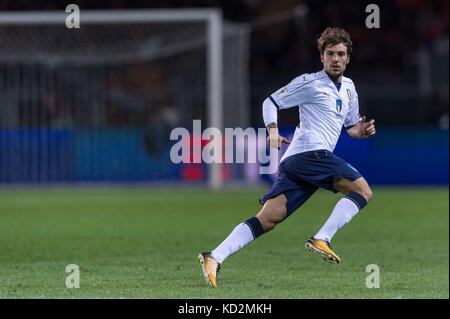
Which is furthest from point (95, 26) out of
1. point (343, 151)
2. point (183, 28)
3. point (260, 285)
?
point (260, 285)

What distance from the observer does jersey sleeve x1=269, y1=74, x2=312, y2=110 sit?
6.60m

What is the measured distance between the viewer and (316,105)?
22.2 feet

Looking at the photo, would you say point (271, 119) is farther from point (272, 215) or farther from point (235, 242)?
point (235, 242)

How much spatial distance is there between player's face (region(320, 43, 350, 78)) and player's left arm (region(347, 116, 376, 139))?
0.61m

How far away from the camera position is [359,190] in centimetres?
680

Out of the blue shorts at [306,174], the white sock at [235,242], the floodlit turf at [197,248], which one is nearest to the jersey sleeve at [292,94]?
the blue shorts at [306,174]

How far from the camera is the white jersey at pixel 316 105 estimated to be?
6633 millimetres

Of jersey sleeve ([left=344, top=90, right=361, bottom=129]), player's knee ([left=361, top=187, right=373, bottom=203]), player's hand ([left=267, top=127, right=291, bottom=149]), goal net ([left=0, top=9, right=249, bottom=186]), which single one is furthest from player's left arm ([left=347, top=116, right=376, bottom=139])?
goal net ([left=0, top=9, right=249, bottom=186])

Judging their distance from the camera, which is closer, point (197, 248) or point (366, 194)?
point (366, 194)

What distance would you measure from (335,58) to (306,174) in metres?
0.85

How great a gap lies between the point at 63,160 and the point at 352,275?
13.9m

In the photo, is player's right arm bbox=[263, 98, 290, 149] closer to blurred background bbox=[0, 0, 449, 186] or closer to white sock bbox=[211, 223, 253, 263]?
white sock bbox=[211, 223, 253, 263]

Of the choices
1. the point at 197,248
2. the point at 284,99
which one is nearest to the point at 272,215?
the point at 284,99
